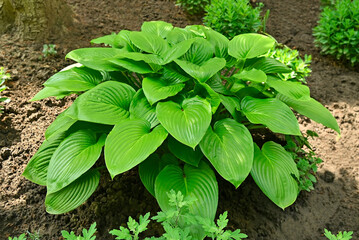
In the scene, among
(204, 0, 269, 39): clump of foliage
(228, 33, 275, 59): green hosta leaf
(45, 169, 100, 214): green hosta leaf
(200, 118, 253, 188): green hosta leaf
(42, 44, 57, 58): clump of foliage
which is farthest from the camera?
(204, 0, 269, 39): clump of foliage

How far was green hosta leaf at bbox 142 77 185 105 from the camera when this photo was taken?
195cm

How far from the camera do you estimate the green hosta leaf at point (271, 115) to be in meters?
1.96

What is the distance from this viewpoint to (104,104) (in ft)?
6.54

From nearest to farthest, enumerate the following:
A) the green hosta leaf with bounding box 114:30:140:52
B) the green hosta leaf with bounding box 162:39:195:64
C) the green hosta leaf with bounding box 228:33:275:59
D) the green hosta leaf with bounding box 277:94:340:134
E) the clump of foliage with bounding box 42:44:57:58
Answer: the green hosta leaf with bounding box 162:39:195:64
the green hosta leaf with bounding box 277:94:340:134
the green hosta leaf with bounding box 228:33:275:59
the green hosta leaf with bounding box 114:30:140:52
the clump of foliage with bounding box 42:44:57:58

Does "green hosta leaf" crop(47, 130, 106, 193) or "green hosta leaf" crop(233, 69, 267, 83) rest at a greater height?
"green hosta leaf" crop(233, 69, 267, 83)

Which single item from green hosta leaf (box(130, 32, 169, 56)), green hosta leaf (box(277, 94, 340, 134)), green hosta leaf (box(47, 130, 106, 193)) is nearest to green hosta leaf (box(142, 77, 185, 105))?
green hosta leaf (box(130, 32, 169, 56))

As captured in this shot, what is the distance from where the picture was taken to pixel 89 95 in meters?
1.98

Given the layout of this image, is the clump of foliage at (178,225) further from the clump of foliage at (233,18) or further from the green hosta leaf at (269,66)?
the clump of foliage at (233,18)

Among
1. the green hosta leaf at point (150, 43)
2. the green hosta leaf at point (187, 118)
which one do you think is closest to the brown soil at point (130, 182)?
the green hosta leaf at point (187, 118)

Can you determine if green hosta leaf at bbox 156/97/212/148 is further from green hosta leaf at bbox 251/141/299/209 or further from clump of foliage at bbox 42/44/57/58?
clump of foliage at bbox 42/44/57/58

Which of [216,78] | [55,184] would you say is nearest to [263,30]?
[216,78]

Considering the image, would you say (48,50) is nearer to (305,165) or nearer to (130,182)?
(130,182)

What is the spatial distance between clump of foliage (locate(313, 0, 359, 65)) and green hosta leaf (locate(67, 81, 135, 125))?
2.74 meters

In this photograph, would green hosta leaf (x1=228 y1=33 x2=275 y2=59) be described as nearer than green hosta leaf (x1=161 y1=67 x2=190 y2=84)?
No
